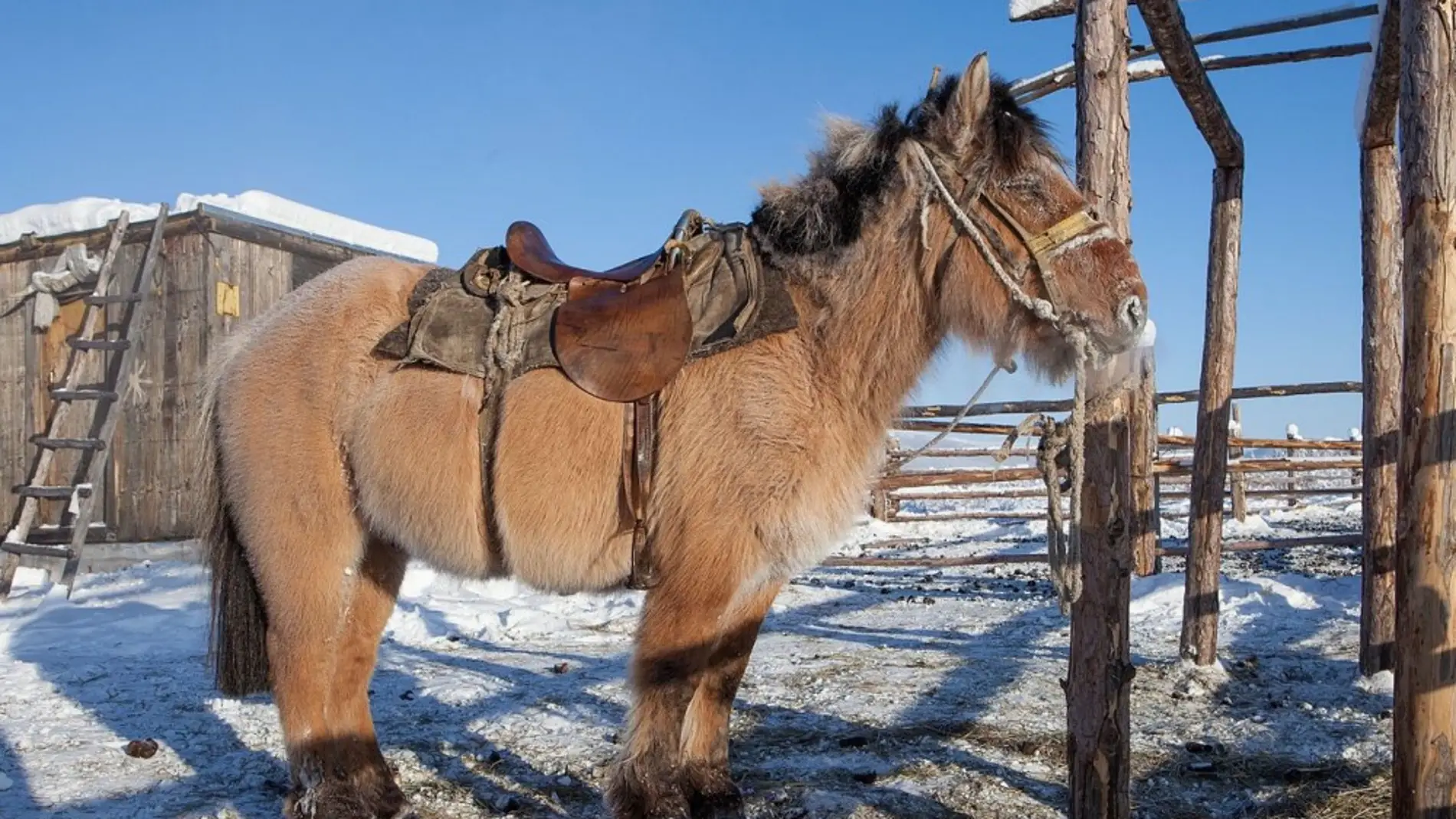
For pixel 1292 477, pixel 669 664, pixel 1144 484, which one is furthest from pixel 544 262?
pixel 1292 477

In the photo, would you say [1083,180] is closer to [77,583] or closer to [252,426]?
[252,426]

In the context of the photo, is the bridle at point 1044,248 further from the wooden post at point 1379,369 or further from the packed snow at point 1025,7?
the packed snow at point 1025,7

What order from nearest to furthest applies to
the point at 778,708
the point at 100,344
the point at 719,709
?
1. the point at 719,709
2. the point at 778,708
3. the point at 100,344

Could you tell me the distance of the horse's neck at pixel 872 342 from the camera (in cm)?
346

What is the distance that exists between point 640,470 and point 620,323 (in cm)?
55

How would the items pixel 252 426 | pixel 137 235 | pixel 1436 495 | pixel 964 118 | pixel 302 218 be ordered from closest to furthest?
pixel 1436 495 < pixel 964 118 < pixel 252 426 < pixel 137 235 < pixel 302 218

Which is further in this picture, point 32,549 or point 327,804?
point 32,549

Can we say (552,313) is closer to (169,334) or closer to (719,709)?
(719,709)

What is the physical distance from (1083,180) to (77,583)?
394 inches

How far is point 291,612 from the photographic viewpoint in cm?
388

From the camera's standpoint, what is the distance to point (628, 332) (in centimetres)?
352

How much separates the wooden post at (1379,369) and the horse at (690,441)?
3.55 m

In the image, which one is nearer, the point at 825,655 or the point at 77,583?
the point at 825,655

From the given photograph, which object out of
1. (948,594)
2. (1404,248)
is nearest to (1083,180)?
(1404,248)
